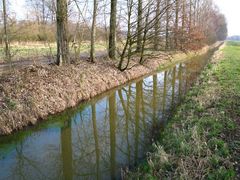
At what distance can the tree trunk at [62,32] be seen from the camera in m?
12.2

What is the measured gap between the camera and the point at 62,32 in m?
12.5

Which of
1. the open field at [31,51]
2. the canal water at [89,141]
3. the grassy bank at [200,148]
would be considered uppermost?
the open field at [31,51]

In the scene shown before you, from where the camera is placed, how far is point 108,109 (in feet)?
36.0

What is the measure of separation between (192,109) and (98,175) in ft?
14.5

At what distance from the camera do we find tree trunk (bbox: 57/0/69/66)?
1216 centimetres

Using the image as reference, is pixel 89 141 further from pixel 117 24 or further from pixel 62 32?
pixel 117 24

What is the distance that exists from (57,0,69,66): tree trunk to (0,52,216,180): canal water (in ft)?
8.98

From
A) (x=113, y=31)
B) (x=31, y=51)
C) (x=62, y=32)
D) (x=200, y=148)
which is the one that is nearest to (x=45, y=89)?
(x=62, y=32)

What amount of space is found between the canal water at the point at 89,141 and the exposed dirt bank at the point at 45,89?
1.29 ft

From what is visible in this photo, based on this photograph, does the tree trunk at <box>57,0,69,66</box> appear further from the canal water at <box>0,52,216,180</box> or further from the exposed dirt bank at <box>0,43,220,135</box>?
the canal water at <box>0,52,216,180</box>

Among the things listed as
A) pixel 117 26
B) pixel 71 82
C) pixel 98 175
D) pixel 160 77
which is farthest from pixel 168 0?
pixel 98 175

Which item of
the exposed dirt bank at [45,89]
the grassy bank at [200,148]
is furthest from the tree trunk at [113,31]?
the grassy bank at [200,148]

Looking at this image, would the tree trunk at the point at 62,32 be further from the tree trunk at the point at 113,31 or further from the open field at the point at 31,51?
the tree trunk at the point at 113,31

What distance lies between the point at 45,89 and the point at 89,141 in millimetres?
3342
